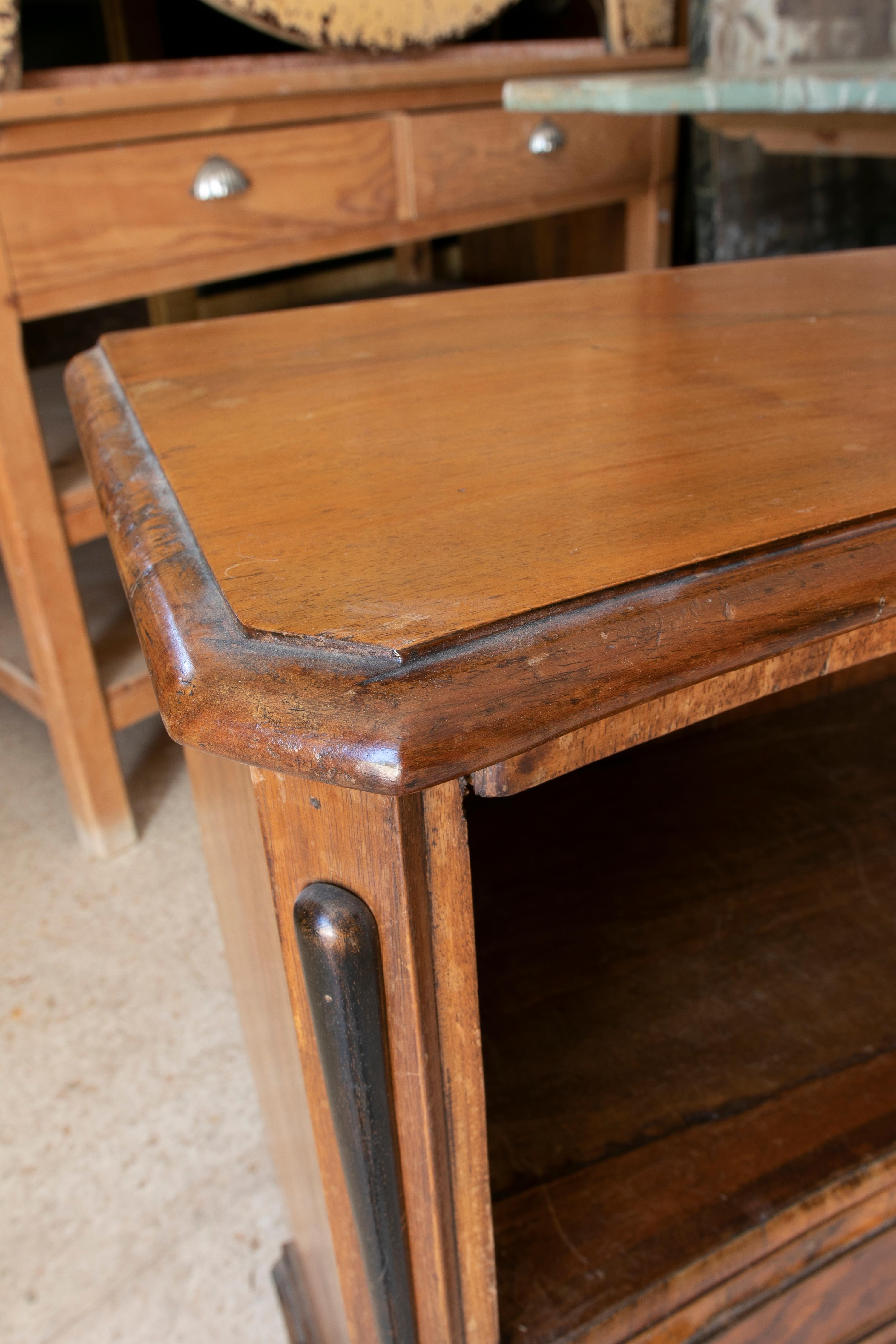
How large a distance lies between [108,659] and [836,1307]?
94 cm

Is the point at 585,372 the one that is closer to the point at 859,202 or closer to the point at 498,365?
the point at 498,365

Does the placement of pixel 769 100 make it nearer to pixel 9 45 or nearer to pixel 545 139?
pixel 545 139

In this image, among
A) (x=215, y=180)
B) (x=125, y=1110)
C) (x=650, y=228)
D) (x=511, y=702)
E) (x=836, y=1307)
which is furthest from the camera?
(x=650, y=228)

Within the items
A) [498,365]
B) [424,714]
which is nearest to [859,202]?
[498,365]

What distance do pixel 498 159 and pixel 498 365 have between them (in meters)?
0.86

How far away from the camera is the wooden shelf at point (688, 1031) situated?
40 centimetres

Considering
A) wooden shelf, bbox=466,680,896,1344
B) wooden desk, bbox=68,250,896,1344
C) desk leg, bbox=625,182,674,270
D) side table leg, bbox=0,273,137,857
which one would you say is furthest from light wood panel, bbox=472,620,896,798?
desk leg, bbox=625,182,674,270

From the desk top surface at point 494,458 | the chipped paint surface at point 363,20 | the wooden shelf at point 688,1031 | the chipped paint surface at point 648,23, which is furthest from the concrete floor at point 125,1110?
the chipped paint surface at point 648,23

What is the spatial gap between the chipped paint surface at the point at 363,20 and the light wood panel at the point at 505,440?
0.67 m

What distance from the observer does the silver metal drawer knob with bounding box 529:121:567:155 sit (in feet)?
3.97

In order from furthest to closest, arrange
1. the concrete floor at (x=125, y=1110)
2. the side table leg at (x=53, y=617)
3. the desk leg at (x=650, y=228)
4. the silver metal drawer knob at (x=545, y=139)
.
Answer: the desk leg at (x=650, y=228), the silver metal drawer knob at (x=545, y=139), the side table leg at (x=53, y=617), the concrete floor at (x=125, y=1110)

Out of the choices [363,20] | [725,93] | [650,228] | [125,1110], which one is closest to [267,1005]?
[125,1110]

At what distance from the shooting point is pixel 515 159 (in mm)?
1208

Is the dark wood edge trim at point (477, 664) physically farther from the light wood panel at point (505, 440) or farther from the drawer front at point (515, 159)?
the drawer front at point (515, 159)
